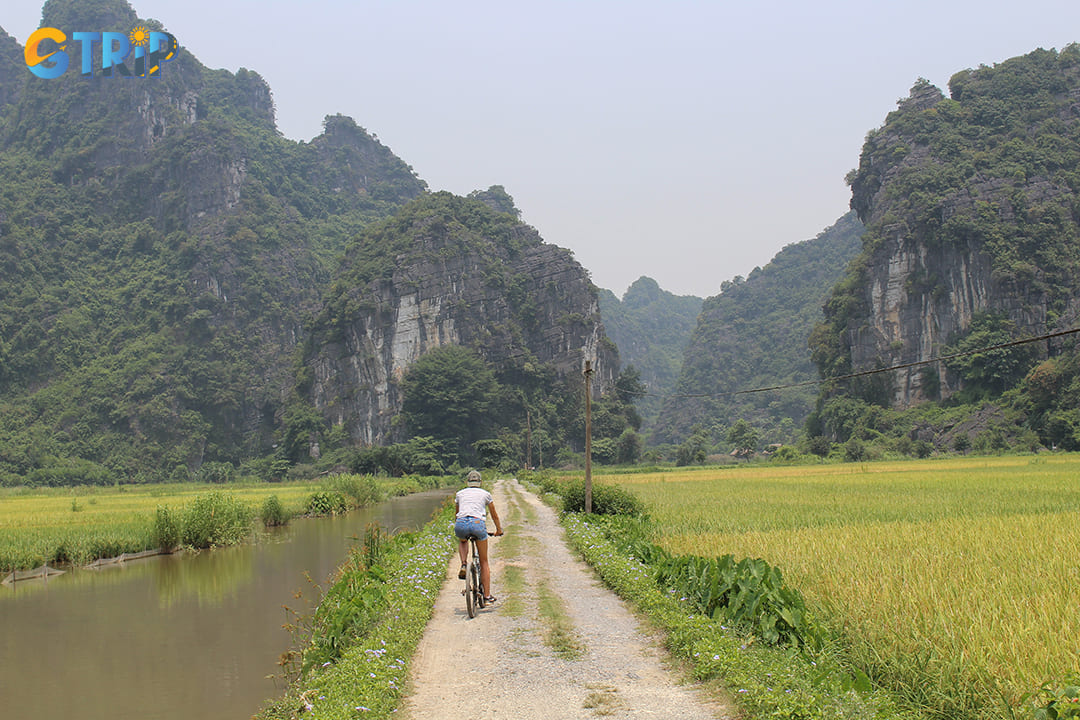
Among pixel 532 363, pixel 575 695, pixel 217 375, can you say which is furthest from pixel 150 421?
pixel 575 695

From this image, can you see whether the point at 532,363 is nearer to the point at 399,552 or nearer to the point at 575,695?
the point at 399,552

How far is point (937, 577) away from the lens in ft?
26.9

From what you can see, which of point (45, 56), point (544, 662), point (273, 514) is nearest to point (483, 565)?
point (544, 662)

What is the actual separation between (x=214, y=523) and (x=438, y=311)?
6770 centimetres

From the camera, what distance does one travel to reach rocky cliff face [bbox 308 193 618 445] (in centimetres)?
8594

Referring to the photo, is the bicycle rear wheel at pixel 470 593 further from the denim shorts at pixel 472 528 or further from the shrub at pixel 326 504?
the shrub at pixel 326 504

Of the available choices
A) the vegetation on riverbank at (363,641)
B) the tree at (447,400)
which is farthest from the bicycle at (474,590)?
the tree at (447,400)

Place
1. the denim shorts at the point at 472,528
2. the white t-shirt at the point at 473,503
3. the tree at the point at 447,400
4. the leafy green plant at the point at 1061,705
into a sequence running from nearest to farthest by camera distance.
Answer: the leafy green plant at the point at 1061,705
the denim shorts at the point at 472,528
the white t-shirt at the point at 473,503
the tree at the point at 447,400

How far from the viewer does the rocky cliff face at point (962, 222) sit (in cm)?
6744

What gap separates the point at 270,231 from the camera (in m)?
104

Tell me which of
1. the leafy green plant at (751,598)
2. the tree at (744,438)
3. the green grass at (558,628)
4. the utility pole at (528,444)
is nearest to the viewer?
the leafy green plant at (751,598)

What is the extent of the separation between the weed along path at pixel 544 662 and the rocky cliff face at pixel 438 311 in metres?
74.6

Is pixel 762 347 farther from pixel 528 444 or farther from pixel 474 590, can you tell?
pixel 474 590

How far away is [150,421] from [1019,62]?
95.0 meters
